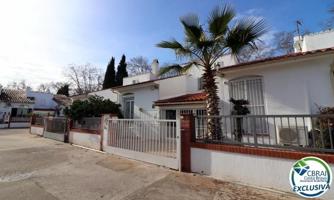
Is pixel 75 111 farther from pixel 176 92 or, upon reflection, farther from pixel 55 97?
pixel 55 97

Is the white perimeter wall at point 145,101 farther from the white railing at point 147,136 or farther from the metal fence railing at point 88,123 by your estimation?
the white railing at point 147,136

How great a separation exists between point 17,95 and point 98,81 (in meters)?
16.3

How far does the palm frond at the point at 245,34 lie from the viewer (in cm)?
723

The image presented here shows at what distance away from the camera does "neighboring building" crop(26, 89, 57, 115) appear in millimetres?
36719

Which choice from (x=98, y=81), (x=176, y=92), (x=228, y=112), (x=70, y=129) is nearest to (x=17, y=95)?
(x=98, y=81)

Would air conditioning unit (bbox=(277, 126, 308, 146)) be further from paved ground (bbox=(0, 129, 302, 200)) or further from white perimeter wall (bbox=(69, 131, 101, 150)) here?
white perimeter wall (bbox=(69, 131, 101, 150))

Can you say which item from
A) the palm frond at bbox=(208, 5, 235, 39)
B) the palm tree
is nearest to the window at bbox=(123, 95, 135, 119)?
the palm tree

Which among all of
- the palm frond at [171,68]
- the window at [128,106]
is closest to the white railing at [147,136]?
the palm frond at [171,68]

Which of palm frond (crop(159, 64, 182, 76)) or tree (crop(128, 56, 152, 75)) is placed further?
tree (crop(128, 56, 152, 75))

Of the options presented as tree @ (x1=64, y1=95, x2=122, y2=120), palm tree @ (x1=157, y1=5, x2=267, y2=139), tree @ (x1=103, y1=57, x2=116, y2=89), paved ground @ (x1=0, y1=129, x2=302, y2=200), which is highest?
tree @ (x1=103, y1=57, x2=116, y2=89)

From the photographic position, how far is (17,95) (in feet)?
116

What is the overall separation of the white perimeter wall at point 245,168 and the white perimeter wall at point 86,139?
7.05 metres

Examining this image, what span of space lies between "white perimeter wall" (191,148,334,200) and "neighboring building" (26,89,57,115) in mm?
37270

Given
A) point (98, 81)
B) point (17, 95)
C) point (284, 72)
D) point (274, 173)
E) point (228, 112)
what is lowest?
point (274, 173)
